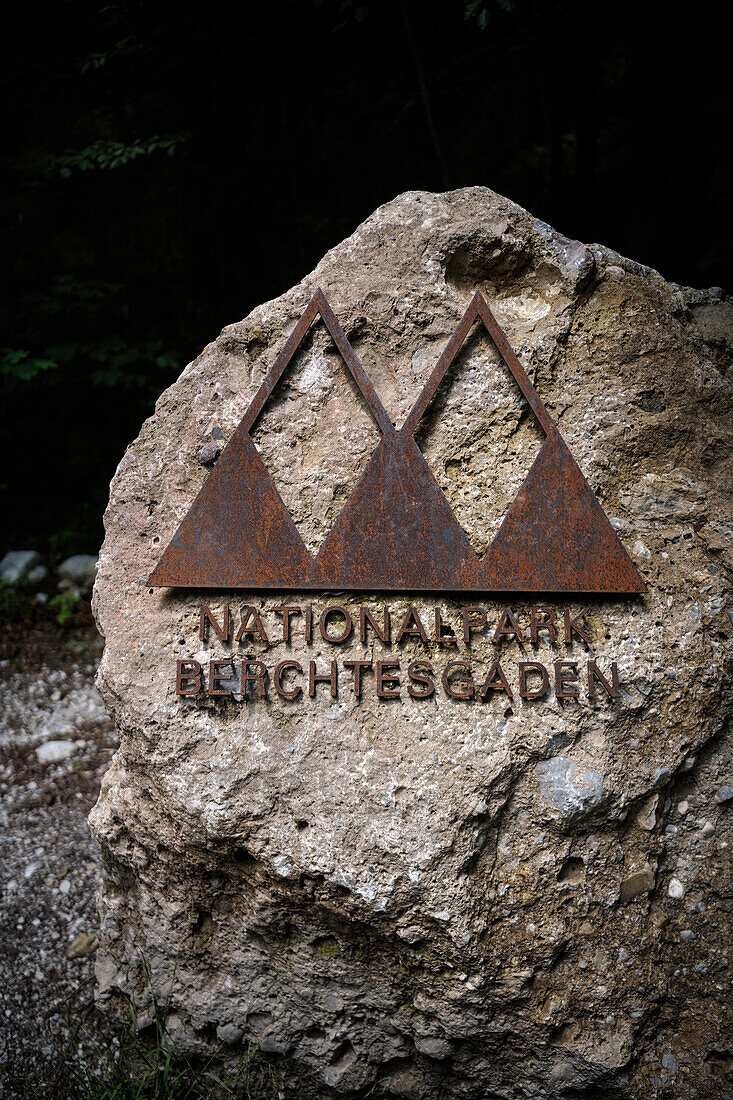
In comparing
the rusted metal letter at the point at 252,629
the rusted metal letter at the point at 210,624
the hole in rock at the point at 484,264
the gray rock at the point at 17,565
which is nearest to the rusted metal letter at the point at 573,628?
the rusted metal letter at the point at 252,629

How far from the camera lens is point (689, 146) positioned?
13.7 ft

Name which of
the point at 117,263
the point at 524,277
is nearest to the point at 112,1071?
the point at 524,277

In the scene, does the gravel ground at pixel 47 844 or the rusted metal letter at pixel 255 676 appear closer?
the rusted metal letter at pixel 255 676

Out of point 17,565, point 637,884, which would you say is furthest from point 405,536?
point 17,565

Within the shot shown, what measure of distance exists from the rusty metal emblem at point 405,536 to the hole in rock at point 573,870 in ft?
2.27

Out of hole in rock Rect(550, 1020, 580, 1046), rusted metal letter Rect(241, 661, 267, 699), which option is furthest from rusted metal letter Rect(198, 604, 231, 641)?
hole in rock Rect(550, 1020, 580, 1046)

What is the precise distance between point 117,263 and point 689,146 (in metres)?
4.07

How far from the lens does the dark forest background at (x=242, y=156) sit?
434 cm

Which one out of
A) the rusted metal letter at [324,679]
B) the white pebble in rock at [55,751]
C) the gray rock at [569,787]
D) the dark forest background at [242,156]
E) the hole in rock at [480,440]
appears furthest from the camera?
the dark forest background at [242,156]

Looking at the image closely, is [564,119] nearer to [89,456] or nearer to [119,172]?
[119,172]

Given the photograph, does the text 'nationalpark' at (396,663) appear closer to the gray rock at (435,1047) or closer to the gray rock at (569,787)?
the gray rock at (569,787)

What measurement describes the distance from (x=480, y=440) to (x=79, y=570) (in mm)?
3822

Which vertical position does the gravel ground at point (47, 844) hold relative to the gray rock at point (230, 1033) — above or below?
above

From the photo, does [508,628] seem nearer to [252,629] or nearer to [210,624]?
[252,629]
